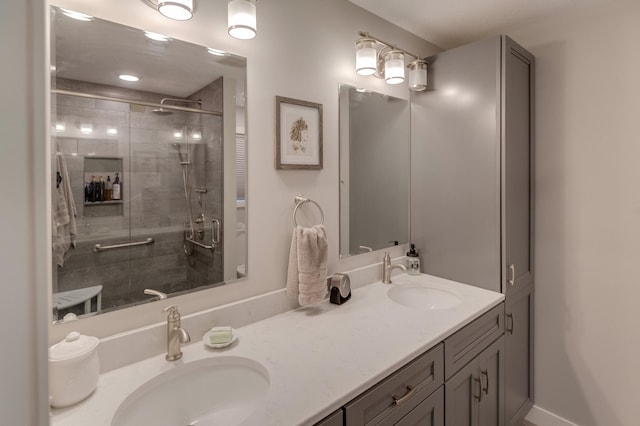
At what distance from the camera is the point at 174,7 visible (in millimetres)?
1021

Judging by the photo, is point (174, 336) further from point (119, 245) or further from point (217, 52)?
point (217, 52)

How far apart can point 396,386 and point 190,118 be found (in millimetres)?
1151

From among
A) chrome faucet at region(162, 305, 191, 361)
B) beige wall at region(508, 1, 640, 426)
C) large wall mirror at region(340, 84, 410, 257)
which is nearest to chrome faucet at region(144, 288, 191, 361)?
chrome faucet at region(162, 305, 191, 361)

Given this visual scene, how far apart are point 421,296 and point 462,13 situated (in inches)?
62.8

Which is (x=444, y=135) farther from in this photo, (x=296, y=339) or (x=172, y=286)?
(x=172, y=286)

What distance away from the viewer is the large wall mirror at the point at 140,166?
0.96 metres

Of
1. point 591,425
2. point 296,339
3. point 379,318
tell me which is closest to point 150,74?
point 296,339

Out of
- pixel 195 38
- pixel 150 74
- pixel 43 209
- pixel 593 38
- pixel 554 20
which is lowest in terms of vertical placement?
pixel 43 209

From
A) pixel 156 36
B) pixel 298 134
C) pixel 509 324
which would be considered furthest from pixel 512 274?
pixel 156 36

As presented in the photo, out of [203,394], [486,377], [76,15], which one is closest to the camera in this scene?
[76,15]

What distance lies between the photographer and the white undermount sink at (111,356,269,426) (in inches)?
37.7

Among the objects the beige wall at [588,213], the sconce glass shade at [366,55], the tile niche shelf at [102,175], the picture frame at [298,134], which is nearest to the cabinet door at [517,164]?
the beige wall at [588,213]

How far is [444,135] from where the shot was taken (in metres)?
1.92

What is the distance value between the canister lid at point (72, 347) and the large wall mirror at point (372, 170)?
3.63 ft
